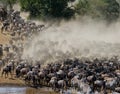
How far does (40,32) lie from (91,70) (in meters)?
36.0

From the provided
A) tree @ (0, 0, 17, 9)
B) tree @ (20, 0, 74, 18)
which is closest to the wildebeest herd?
tree @ (20, 0, 74, 18)

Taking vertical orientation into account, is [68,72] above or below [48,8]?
below

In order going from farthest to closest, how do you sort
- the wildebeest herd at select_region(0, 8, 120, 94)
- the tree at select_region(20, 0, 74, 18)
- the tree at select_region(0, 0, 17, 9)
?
1. the tree at select_region(0, 0, 17, 9)
2. the tree at select_region(20, 0, 74, 18)
3. the wildebeest herd at select_region(0, 8, 120, 94)

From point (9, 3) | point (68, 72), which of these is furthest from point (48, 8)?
point (68, 72)

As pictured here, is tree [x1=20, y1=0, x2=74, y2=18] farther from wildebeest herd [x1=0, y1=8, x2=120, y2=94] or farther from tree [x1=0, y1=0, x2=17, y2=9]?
wildebeest herd [x1=0, y1=8, x2=120, y2=94]

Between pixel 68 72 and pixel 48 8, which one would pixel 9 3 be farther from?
pixel 68 72

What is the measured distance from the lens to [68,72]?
5722 cm

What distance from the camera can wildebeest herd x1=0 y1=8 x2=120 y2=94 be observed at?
52938 mm

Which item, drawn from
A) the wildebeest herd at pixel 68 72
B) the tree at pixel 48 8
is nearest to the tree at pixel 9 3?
the tree at pixel 48 8

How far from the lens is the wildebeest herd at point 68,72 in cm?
5294

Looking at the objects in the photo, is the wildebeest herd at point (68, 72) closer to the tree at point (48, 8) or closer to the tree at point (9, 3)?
the tree at point (48, 8)

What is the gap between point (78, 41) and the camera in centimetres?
8925

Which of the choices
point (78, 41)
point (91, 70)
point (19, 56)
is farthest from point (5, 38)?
point (91, 70)

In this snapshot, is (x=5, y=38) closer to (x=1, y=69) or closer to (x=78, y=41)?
(x=78, y=41)
